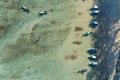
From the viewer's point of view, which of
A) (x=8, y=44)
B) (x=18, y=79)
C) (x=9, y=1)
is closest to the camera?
Result: (x=18, y=79)

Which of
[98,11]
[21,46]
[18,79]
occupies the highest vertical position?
[98,11]

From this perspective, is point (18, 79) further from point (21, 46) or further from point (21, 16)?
point (21, 16)

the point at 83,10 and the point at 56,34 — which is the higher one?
the point at 83,10

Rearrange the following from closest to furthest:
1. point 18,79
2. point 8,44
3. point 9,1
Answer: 1. point 18,79
2. point 8,44
3. point 9,1

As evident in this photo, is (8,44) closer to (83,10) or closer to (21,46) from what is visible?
(21,46)

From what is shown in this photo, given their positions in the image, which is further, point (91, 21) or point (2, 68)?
point (91, 21)

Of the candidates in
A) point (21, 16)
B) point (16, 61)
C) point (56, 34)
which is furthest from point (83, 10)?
point (16, 61)

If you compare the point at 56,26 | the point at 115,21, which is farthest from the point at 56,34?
the point at 115,21
